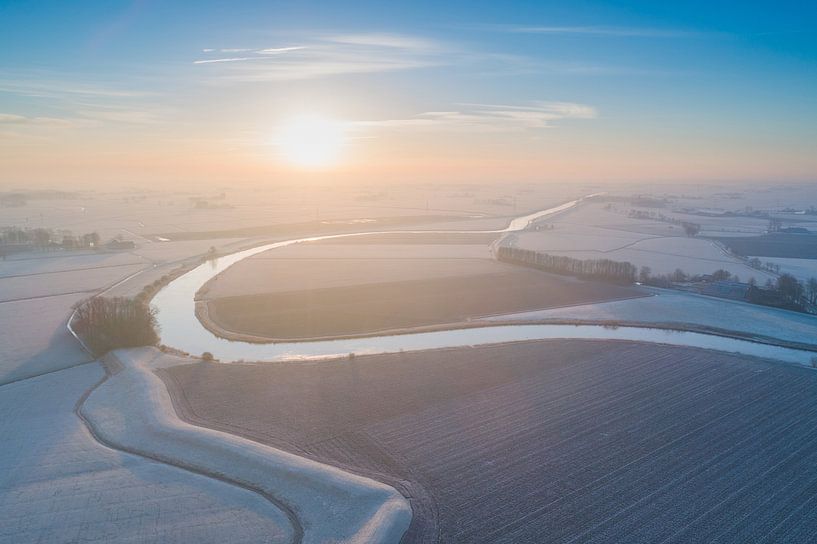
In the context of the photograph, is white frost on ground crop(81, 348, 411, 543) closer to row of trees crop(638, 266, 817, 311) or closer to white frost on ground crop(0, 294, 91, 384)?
white frost on ground crop(0, 294, 91, 384)

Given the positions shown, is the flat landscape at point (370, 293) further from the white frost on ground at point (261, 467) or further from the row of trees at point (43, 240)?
the row of trees at point (43, 240)

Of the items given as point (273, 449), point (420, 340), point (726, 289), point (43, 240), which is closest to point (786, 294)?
point (726, 289)

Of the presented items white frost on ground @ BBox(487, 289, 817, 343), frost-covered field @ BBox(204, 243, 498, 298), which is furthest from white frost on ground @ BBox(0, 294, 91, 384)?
white frost on ground @ BBox(487, 289, 817, 343)

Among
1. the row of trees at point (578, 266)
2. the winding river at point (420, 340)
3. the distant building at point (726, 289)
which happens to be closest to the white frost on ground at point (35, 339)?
the winding river at point (420, 340)

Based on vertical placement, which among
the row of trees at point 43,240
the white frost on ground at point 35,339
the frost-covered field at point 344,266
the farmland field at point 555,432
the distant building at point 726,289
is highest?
the row of trees at point 43,240

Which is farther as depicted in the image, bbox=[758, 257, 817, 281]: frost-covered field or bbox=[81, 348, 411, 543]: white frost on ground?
bbox=[758, 257, 817, 281]: frost-covered field

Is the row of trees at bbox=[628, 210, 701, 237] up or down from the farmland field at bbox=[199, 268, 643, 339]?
up

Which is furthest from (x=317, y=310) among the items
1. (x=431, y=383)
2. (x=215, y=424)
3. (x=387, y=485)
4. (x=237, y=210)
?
(x=237, y=210)

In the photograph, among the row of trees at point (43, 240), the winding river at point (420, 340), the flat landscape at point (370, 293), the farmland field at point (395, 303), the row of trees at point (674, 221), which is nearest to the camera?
the winding river at point (420, 340)
